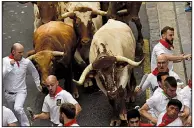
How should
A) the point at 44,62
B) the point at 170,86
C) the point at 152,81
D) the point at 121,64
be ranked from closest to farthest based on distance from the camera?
the point at 170,86, the point at 152,81, the point at 121,64, the point at 44,62

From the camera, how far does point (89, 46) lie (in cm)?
1402

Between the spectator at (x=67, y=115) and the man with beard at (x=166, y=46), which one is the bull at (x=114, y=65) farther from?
the spectator at (x=67, y=115)

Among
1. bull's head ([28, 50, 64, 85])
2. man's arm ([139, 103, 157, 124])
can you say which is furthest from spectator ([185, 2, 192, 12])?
man's arm ([139, 103, 157, 124])

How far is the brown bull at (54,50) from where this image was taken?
12.9 m

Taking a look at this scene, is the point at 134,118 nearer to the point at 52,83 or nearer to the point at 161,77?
the point at 161,77

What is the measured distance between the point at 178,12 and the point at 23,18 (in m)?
4.23

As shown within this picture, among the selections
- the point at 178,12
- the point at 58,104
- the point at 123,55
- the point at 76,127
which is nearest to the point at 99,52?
the point at 123,55

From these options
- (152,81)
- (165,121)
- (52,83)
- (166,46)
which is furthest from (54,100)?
(166,46)

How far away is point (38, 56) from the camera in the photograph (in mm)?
12891

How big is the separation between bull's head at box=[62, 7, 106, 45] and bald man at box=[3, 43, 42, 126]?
195cm

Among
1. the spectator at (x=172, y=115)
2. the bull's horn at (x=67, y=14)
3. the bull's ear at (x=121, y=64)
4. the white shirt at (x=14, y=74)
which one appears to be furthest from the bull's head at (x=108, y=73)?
the spectator at (x=172, y=115)

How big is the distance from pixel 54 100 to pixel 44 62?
1860 mm

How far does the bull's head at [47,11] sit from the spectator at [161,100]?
4710mm

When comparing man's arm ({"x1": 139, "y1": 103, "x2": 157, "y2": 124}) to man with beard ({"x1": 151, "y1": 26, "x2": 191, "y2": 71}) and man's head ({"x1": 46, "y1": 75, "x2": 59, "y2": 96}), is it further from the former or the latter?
man with beard ({"x1": 151, "y1": 26, "x2": 191, "y2": 71})
